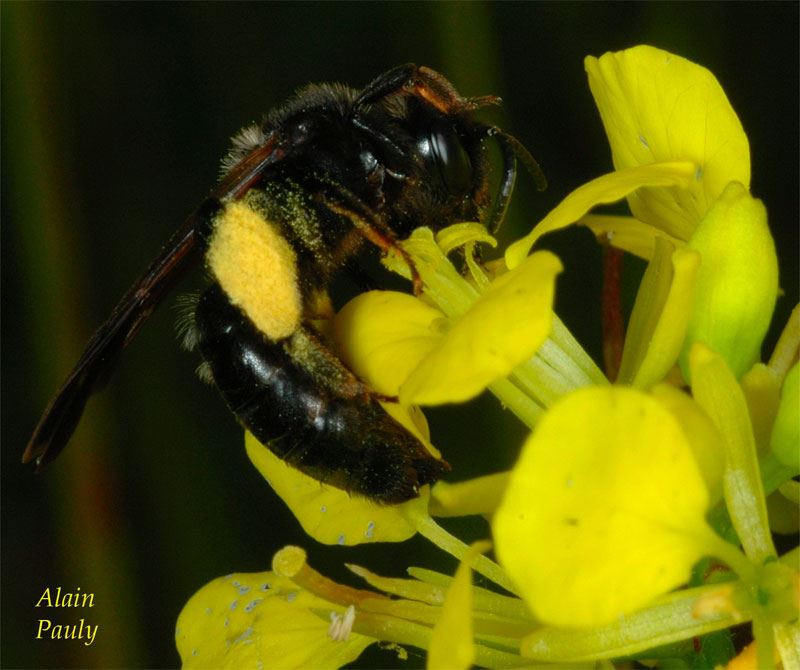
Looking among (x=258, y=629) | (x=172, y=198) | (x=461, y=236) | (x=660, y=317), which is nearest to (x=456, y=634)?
(x=660, y=317)

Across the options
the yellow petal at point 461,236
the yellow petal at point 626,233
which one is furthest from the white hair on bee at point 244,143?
the yellow petal at point 626,233

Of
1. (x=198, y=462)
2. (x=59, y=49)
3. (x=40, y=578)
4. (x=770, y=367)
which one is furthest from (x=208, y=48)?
(x=770, y=367)

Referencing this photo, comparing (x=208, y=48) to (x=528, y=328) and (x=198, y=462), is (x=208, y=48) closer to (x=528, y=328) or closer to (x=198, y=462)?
(x=198, y=462)

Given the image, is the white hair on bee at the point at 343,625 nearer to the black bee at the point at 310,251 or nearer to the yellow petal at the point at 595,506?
the black bee at the point at 310,251

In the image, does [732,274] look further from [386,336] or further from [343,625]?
[343,625]

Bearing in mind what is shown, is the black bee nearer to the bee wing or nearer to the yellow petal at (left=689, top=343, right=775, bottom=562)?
the bee wing

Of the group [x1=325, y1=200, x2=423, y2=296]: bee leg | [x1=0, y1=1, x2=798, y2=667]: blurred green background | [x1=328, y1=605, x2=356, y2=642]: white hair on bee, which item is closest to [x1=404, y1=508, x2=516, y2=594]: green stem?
[x1=328, y1=605, x2=356, y2=642]: white hair on bee
